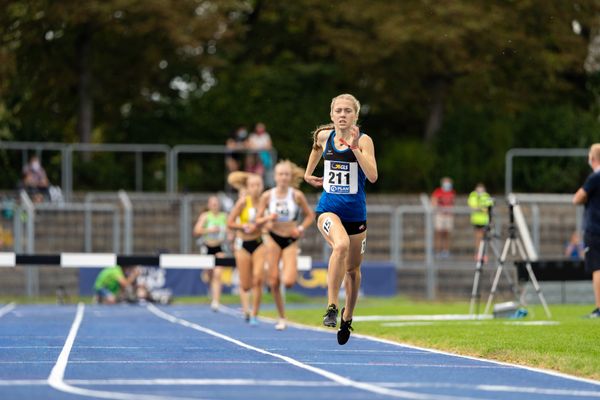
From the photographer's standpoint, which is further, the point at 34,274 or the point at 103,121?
the point at 103,121

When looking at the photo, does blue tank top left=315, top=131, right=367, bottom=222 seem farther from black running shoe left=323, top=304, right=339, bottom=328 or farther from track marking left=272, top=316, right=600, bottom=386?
track marking left=272, top=316, right=600, bottom=386

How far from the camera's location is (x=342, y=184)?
45.2ft

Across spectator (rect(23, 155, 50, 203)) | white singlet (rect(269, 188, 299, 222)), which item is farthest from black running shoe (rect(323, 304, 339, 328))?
spectator (rect(23, 155, 50, 203))

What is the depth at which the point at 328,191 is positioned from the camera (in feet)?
45.5

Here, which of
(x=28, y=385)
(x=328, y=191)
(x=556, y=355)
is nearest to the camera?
(x=28, y=385)

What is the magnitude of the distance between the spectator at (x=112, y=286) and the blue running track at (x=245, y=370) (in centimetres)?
1226

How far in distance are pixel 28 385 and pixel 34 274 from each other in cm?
2272

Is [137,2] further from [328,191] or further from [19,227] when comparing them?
[328,191]

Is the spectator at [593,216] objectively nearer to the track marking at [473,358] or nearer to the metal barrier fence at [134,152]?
the track marking at [473,358]

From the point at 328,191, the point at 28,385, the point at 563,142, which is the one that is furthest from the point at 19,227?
the point at 28,385

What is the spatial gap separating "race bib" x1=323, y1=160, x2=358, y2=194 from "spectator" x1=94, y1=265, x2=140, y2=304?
56.0ft

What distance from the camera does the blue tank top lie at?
539 inches

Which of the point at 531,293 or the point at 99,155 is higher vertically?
the point at 99,155

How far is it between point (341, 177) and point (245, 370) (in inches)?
113
